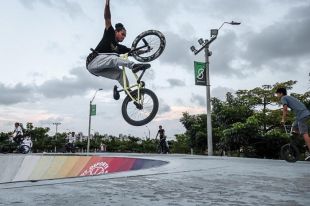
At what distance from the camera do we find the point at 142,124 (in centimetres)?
487

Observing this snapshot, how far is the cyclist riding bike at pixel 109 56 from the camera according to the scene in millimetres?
4617

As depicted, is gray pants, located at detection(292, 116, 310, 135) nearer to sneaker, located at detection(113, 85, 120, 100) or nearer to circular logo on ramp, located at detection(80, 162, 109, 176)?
sneaker, located at detection(113, 85, 120, 100)

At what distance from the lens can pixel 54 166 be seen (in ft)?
58.5

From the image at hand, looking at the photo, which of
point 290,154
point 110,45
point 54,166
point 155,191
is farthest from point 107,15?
point 54,166

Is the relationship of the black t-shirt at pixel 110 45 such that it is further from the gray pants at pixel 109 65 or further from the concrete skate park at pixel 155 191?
the concrete skate park at pixel 155 191

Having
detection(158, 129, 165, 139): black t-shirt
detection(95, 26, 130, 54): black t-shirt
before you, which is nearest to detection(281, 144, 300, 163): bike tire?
detection(95, 26, 130, 54): black t-shirt

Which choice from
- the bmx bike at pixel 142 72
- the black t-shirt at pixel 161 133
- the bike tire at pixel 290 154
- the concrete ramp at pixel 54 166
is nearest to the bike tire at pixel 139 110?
the bmx bike at pixel 142 72

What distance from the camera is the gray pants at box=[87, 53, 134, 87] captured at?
478 centimetres

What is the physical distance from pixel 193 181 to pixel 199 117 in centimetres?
2950

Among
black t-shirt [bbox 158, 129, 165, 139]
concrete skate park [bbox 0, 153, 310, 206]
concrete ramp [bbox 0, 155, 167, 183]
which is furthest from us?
black t-shirt [bbox 158, 129, 165, 139]

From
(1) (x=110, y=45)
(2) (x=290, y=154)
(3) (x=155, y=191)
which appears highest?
(1) (x=110, y=45)

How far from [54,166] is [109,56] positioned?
46.3 feet

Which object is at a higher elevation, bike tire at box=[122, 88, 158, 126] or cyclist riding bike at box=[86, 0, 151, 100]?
cyclist riding bike at box=[86, 0, 151, 100]

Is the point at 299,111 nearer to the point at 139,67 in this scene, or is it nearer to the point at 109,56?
the point at 139,67
